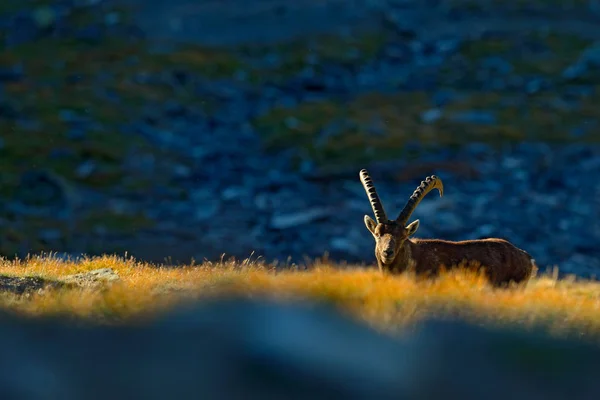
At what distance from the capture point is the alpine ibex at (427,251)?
11688 millimetres

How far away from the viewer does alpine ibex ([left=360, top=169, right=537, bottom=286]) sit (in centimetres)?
1169

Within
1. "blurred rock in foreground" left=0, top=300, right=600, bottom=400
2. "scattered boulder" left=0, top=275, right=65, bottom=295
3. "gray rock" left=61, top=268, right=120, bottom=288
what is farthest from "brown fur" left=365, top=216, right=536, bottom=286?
"scattered boulder" left=0, top=275, right=65, bottom=295

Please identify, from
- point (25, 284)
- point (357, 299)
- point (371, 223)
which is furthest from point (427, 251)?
point (25, 284)

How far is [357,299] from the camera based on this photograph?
8320 mm

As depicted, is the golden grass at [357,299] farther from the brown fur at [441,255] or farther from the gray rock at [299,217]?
the gray rock at [299,217]

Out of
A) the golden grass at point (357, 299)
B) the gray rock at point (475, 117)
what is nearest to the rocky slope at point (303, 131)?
the gray rock at point (475, 117)

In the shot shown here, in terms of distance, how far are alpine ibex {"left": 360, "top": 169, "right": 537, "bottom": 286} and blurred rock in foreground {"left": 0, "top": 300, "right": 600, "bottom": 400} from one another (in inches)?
163

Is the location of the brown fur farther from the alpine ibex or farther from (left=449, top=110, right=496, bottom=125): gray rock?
(left=449, top=110, right=496, bottom=125): gray rock

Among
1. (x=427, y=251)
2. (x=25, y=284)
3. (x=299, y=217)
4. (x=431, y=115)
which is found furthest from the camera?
(x=431, y=115)

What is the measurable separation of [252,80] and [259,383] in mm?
32330

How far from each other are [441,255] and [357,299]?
14.7 ft

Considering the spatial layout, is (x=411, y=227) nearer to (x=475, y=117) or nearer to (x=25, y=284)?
(x=25, y=284)

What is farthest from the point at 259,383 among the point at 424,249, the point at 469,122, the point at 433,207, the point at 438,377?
the point at 469,122

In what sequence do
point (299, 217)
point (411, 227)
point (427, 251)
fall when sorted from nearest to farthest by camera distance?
1. point (411, 227)
2. point (427, 251)
3. point (299, 217)
